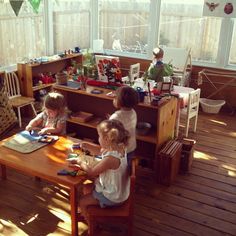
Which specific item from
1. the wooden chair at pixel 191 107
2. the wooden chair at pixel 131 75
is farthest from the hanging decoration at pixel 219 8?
the wooden chair at pixel 131 75

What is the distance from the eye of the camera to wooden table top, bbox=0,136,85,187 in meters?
2.33

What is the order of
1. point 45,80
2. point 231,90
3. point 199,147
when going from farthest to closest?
1. point 231,90
2. point 45,80
3. point 199,147

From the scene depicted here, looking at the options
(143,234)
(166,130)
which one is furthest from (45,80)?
(143,234)

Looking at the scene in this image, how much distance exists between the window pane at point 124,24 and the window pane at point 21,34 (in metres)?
1.43

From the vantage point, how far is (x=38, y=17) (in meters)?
5.47

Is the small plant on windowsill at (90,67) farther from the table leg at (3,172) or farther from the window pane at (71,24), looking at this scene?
the window pane at (71,24)

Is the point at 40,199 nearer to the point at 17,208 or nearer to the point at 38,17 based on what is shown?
the point at 17,208

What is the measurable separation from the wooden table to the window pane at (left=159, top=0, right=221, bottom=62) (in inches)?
153

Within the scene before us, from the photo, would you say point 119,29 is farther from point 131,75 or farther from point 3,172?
point 3,172

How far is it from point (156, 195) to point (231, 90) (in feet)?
10.3

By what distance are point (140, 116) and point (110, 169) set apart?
1.46 metres

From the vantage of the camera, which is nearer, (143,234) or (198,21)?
(143,234)

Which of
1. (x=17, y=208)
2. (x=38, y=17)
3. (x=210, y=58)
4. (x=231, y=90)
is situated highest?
(x=38, y=17)

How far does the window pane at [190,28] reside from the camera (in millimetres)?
5711
